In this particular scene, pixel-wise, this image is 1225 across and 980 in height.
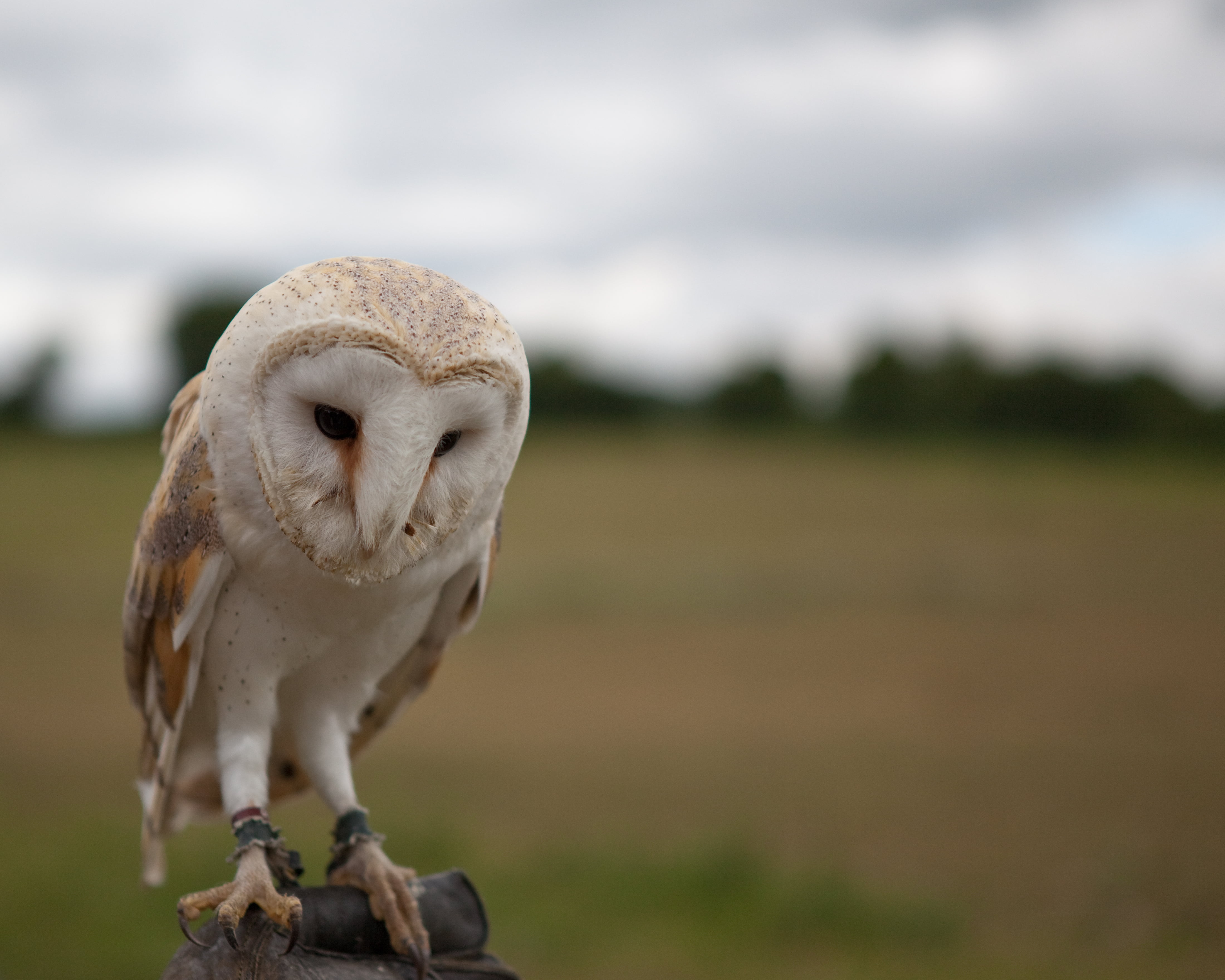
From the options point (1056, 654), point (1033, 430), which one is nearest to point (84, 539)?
point (1056, 654)

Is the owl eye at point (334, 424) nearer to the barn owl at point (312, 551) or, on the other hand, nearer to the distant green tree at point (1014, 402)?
the barn owl at point (312, 551)

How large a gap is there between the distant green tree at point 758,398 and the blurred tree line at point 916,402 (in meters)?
0.02

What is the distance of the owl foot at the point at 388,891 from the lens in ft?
4.09

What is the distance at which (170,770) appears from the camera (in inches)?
52.6

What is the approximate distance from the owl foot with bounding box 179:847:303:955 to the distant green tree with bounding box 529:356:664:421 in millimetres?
16542

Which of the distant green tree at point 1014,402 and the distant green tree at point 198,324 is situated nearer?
the distant green tree at point 198,324

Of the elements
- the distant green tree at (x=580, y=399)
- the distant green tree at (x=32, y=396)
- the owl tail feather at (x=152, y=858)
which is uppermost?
the distant green tree at (x=580, y=399)

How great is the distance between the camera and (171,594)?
116cm

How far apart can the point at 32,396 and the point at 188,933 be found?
1655cm

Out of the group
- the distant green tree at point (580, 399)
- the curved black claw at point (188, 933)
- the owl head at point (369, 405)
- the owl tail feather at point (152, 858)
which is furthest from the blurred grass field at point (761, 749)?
the distant green tree at point (580, 399)

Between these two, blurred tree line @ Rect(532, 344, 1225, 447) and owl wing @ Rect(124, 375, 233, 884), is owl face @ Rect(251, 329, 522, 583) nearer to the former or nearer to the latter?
owl wing @ Rect(124, 375, 233, 884)

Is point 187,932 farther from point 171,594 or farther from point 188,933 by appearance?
point 171,594

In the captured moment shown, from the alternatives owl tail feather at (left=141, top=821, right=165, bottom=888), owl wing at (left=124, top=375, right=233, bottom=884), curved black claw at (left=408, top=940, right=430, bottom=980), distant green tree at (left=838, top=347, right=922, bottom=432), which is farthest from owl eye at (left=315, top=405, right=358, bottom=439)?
distant green tree at (left=838, top=347, right=922, bottom=432)

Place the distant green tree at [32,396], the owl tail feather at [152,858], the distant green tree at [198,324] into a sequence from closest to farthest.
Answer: the owl tail feather at [152,858]
the distant green tree at [198,324]
the distant green tree at [32,396]
